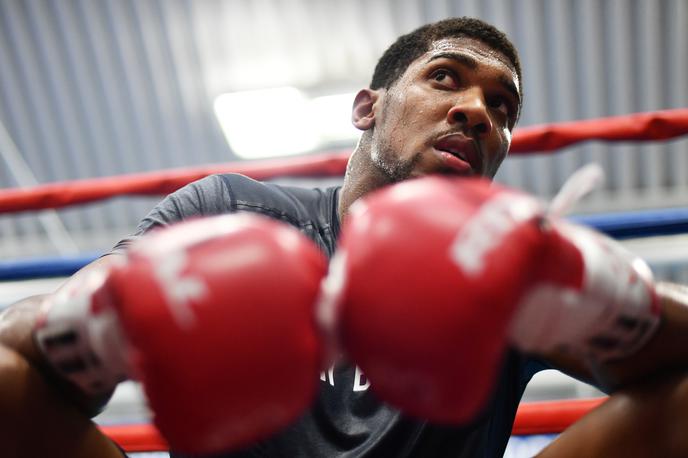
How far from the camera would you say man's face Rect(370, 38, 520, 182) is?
3.32 ft

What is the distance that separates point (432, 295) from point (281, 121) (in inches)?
103

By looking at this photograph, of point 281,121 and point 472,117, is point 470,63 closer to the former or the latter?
point 472,117

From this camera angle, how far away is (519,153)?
1386mm

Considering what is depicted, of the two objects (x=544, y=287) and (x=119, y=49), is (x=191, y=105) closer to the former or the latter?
(x=119, y=49)

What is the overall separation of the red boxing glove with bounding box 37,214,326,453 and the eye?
2.30 ft

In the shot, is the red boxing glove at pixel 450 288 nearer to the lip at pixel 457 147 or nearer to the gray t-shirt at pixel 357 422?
the gray t-shirt at pixel 357 422

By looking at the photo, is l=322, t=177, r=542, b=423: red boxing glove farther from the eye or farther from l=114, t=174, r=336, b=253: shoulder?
the eye

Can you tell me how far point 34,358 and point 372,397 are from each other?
42 centimetres

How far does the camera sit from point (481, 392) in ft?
1.52

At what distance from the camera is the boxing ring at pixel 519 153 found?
1.22m

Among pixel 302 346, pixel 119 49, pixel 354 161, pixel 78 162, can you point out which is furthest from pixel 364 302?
pixel 78 162

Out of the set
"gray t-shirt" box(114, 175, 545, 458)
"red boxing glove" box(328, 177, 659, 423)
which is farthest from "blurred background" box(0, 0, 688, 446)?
"red boxing glove" box(328, 177, 659, 423)

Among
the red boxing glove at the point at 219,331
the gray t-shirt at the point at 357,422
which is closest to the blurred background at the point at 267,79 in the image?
the gray t-shirt at the point at 357,422

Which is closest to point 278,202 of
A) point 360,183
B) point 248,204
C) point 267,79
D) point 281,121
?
point 248,204
